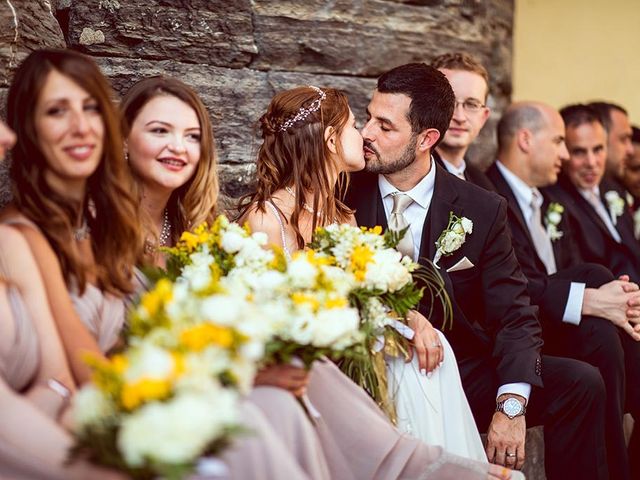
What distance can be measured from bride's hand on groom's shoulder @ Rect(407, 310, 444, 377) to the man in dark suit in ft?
4.21

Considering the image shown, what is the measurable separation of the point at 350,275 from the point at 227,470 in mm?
948

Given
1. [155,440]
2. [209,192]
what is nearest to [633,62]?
[209,192]

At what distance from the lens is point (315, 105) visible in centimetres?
437

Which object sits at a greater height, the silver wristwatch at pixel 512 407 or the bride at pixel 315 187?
the bride at pixel 315 187

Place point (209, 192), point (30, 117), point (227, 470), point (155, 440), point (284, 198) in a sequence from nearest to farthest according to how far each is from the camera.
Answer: point (155, 440), point (227, 470), point (30, 117), point (209, 192), point (284, 198)

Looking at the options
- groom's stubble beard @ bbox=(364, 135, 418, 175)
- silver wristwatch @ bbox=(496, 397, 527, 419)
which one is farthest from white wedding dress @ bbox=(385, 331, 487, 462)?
groom's stubble beard @ bbox=(364, 135, 418, 175)

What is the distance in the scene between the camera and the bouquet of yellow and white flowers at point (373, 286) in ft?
11.6

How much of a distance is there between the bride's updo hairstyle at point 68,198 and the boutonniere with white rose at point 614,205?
421cm

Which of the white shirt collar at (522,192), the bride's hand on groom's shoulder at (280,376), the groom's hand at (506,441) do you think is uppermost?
the bride's hand on groom's shoulder at (280,376)

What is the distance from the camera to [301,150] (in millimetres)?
4363

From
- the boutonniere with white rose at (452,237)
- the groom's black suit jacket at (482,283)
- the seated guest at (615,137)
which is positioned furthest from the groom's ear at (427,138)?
the seated guest at (615,137)

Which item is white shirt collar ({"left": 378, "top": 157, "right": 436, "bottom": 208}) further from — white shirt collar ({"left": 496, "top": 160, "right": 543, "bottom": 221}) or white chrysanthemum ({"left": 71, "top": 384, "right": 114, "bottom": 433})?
white chrysanthemum ({"left": 71, "top": 384, "right": 114, "bottom": 433})

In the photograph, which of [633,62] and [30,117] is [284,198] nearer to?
[30,117]

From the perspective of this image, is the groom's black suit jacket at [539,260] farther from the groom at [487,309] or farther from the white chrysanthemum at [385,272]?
the white chrysanthemum at [385,272]
